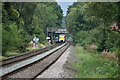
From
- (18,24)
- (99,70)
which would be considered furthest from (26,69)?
(18,24)

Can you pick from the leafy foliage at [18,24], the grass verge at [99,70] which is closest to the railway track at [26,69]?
the grass verge at [99,70]

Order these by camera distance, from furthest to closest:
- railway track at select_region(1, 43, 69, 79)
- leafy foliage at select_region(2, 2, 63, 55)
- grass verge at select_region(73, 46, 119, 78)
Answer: leafy foliage at select_region(2, 2, 63, 55)
railway track at select_region(1, 43, 69, 79)
grass verge at select_region(73, 46, 119, 78)

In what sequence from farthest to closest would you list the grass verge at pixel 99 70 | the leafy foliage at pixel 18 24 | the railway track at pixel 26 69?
the leafy foliage at pixel 18 24 < the railway track at pixel 26 69 < the grass verge at pixel 99 70

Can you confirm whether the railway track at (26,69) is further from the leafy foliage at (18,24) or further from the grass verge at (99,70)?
the leafy foliage at (18,24)

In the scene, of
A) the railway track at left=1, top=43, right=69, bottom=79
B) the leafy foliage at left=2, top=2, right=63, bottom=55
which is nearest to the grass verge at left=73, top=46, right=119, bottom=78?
the railway track at left=1, top=43, right=69, bottom=79

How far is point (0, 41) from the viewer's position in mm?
20500

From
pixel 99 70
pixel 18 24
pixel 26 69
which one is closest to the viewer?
pixel 99 70

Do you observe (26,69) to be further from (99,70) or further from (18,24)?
(18,24)

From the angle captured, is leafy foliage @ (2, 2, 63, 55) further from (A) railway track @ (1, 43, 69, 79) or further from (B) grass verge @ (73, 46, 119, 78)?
(B) grass verge @ (73, 46, 119, 78)

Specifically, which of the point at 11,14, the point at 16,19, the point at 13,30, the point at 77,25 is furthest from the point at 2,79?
the point at 77,25

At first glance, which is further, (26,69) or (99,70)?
(26,69)

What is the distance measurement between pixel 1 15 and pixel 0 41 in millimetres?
4947

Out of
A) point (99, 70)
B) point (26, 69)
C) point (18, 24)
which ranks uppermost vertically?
point (18, 24)

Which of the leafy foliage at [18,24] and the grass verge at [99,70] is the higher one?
the leafy foliage at [18,24]
